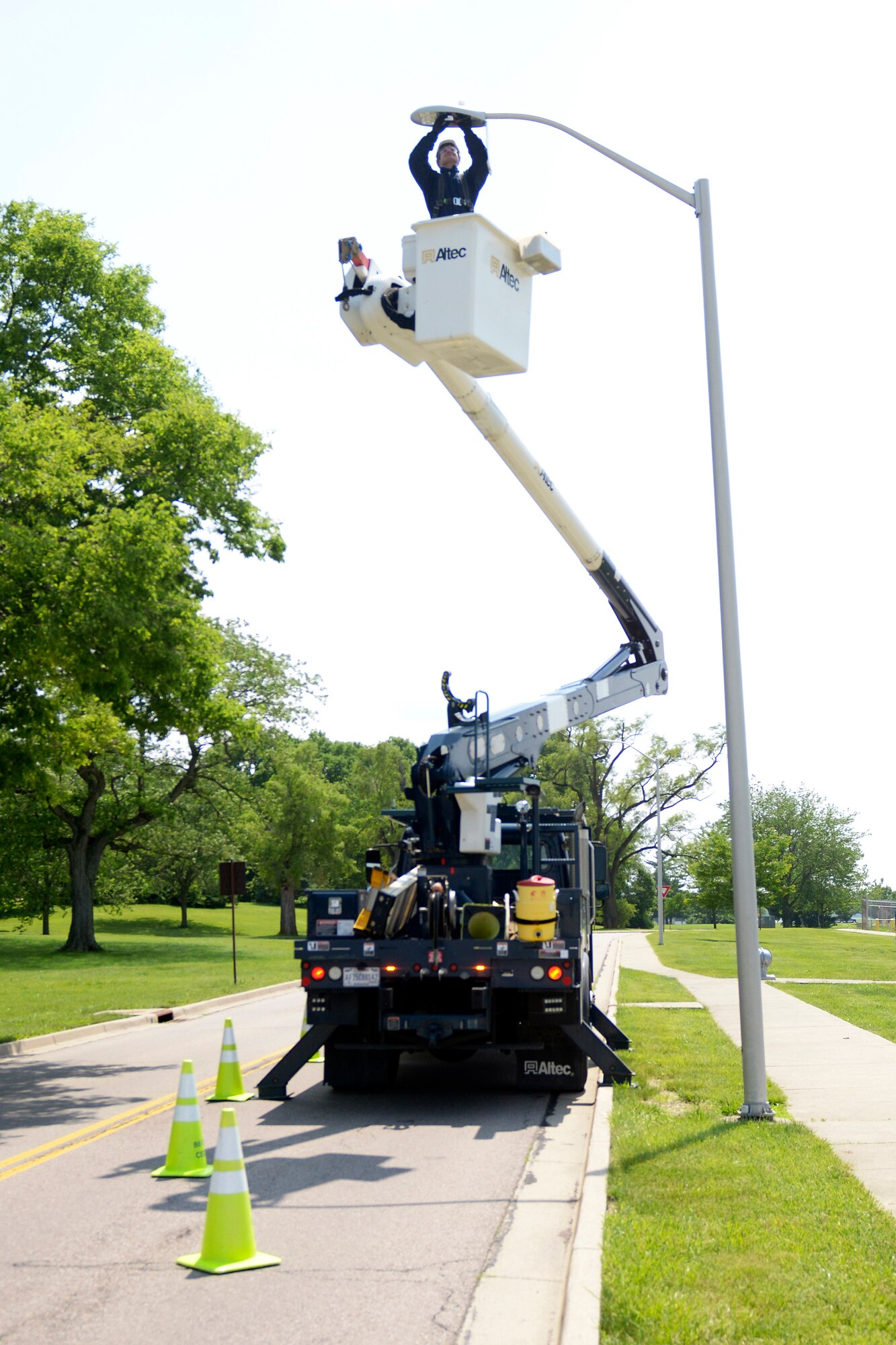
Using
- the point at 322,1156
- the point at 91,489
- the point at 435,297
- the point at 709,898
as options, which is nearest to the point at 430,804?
the point at 322,1156

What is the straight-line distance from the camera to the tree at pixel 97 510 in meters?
13.9

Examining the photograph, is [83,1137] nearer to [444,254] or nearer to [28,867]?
[444,254]

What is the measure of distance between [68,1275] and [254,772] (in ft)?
352

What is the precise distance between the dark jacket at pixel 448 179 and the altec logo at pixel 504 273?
0.54 meters

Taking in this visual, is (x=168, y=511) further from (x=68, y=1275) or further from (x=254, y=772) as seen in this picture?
(x=254, y=772)

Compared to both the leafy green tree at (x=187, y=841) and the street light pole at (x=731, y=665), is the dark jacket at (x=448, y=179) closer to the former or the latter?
the street light pole at (x=731, y=665)

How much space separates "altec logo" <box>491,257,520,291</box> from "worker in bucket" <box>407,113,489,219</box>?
521 millimetres

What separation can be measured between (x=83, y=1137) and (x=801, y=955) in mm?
31092

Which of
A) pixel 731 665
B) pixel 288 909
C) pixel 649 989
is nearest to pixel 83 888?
pixel 288 909

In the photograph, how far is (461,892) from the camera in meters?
12.1

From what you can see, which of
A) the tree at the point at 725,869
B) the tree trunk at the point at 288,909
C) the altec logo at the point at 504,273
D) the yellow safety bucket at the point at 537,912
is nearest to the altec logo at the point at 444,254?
the altec logo at the point at 504,273

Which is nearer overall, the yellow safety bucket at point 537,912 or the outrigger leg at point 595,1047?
the yellow safety bucket at point 537,912

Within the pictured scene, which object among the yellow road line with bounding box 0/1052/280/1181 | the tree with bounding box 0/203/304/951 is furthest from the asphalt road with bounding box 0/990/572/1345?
the tree with bounding box 0/203/304/951

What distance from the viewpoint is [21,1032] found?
1745 centimetres
